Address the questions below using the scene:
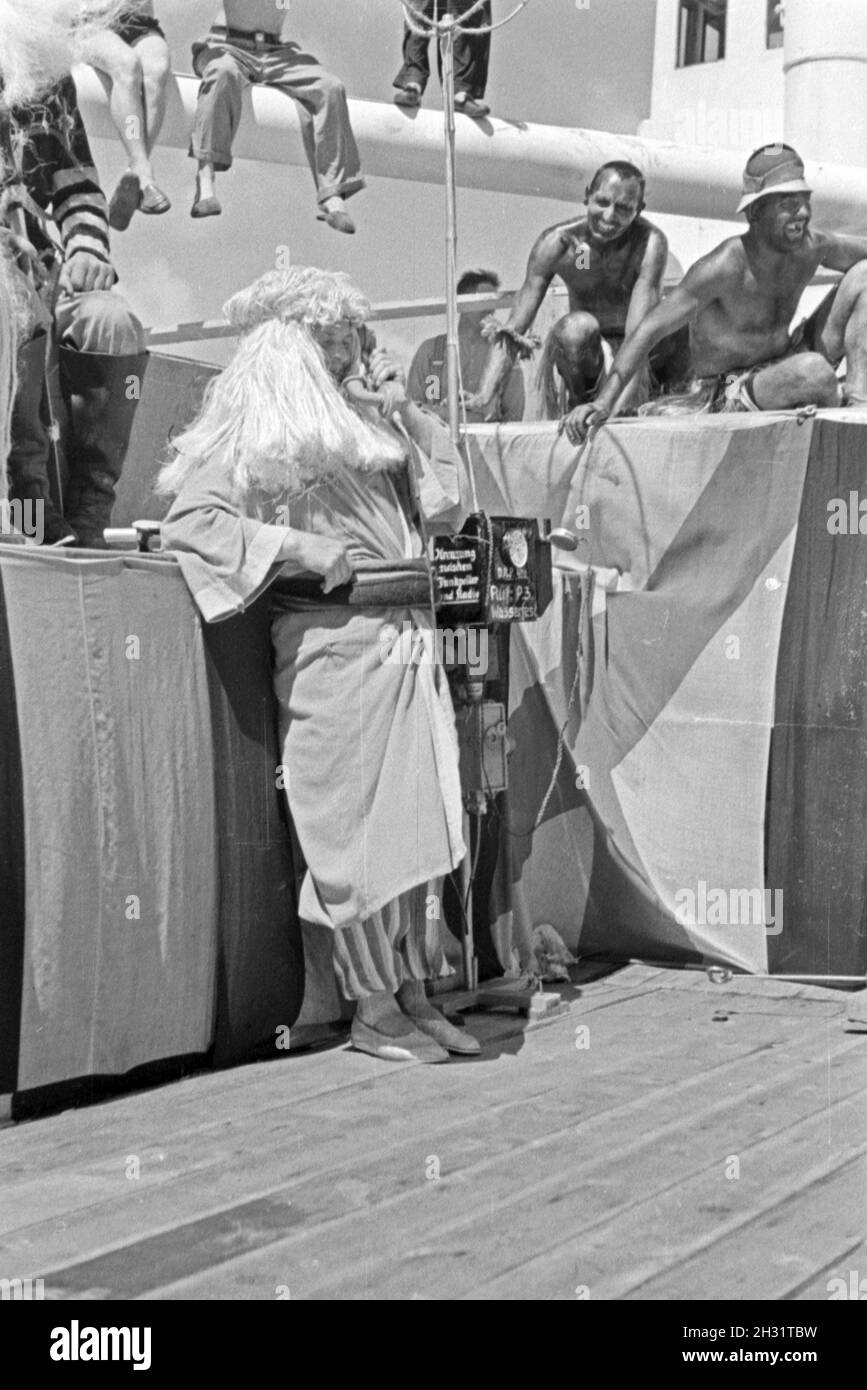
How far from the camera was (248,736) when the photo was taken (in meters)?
4.34

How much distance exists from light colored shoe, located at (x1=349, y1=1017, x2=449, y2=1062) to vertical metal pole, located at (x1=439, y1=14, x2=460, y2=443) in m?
1.53

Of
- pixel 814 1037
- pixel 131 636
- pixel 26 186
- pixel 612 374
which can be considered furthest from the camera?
pixel 612 374

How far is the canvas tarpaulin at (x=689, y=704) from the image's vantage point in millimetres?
5359

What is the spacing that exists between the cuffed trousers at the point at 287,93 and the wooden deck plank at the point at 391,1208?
140 inches

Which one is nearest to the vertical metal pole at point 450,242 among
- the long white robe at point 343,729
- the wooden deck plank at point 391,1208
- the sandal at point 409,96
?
the long white robe at point 343,729

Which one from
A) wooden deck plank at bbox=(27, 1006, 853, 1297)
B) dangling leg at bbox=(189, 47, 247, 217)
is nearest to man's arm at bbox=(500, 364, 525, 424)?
dangling leg at bbox=(189, 47, 247, 217)

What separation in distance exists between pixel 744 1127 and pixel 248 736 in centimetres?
144

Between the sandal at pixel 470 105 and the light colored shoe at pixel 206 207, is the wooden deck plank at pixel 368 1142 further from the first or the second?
the sandal at pixel 470 105

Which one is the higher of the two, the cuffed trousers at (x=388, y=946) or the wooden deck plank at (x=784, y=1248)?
the cuffed trousers at (x=388, y=946)

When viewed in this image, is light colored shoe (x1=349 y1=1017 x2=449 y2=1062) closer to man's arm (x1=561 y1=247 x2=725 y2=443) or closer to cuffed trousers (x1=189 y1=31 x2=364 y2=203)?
man's arm (x1=561 y1=247 x2=725 y2=443)

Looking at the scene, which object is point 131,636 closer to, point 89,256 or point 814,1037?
point 89,256

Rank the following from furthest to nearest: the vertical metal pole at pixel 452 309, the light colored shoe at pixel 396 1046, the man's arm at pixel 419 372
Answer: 1. the man's arm at pixel 419 372
2. the vertical metal pole at pixel 452 309
3. the light colored shoe at pixel 396 1046

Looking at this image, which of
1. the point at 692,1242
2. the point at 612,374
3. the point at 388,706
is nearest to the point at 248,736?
the point at 388,706

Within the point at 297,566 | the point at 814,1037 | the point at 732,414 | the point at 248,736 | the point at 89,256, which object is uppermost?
the point at 89,256
